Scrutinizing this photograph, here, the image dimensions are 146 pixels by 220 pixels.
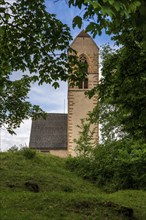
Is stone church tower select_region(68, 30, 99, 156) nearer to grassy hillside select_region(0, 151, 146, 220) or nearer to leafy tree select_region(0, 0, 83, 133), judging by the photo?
grassy hillside select_region(0, 151, 146, 220)

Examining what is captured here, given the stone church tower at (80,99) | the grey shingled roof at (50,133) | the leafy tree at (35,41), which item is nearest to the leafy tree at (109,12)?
the leafy tree at (35,41)

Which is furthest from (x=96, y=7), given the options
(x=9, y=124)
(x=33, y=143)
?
(x=33, y=143)

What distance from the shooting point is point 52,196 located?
498 inches

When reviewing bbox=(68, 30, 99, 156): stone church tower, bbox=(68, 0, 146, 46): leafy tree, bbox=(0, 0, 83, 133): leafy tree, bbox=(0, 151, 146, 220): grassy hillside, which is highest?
bbox=(68, 30, 99, 156): stone church tower

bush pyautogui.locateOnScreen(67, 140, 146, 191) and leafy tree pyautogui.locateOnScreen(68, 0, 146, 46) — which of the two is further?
bush pyautogui.locateOnScreen(67, 140, 146, 191)

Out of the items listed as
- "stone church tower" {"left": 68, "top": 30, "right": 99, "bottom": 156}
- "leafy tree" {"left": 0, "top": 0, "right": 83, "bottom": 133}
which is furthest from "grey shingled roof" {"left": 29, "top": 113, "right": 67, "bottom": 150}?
"leafy tree" {"left": 0, "top": 0, "right": 83, "bottom": 133}

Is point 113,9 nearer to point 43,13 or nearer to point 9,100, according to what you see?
point 43,13

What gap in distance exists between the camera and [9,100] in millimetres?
17922

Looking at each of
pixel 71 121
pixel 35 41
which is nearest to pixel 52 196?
pixel 35 41

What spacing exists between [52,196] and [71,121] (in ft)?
103

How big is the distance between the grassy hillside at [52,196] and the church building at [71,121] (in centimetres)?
1666

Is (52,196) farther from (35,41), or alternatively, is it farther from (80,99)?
(80,99)

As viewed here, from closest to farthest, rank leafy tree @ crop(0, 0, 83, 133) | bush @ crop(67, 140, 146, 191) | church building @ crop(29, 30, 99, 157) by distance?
leafy tree @ crop(0, 0, 83, 133) → bush @ crop(67, 140, 146, 191) → church building @ crop(29, 30, 99, 157)

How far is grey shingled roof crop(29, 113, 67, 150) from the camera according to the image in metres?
46.1
